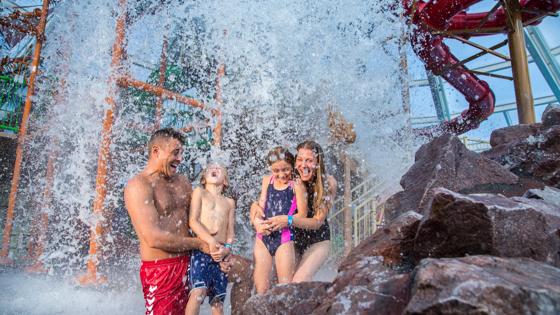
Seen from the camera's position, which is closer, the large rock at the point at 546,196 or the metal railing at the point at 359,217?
the large rock at the point at 546,196

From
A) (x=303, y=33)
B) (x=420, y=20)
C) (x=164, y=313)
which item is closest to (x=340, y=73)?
(x=303, y=33)

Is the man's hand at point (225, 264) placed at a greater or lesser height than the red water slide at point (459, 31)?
lesser

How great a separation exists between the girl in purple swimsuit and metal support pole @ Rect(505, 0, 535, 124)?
4077 millimetres

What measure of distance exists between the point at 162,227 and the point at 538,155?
109 inches

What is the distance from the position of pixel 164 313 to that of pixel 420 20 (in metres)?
7.33

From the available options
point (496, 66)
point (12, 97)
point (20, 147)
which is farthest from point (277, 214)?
point (496, 66)

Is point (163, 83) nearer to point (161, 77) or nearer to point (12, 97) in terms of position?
point (161, 77)

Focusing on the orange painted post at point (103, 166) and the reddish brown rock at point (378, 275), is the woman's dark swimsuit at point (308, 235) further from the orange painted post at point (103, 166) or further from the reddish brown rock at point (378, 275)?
the orange painted post at point (103, 166)

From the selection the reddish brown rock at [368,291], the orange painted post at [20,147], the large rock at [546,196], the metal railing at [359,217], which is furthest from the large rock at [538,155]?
the orange painted post at [20,147]

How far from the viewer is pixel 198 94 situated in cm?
601

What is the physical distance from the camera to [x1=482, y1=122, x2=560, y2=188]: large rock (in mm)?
2660

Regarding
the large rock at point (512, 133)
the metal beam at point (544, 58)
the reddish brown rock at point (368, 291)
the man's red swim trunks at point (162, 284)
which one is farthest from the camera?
the metal beam at point (544, 58)

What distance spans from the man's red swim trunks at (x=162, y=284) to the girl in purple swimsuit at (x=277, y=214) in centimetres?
61

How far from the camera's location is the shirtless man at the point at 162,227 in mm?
2250
